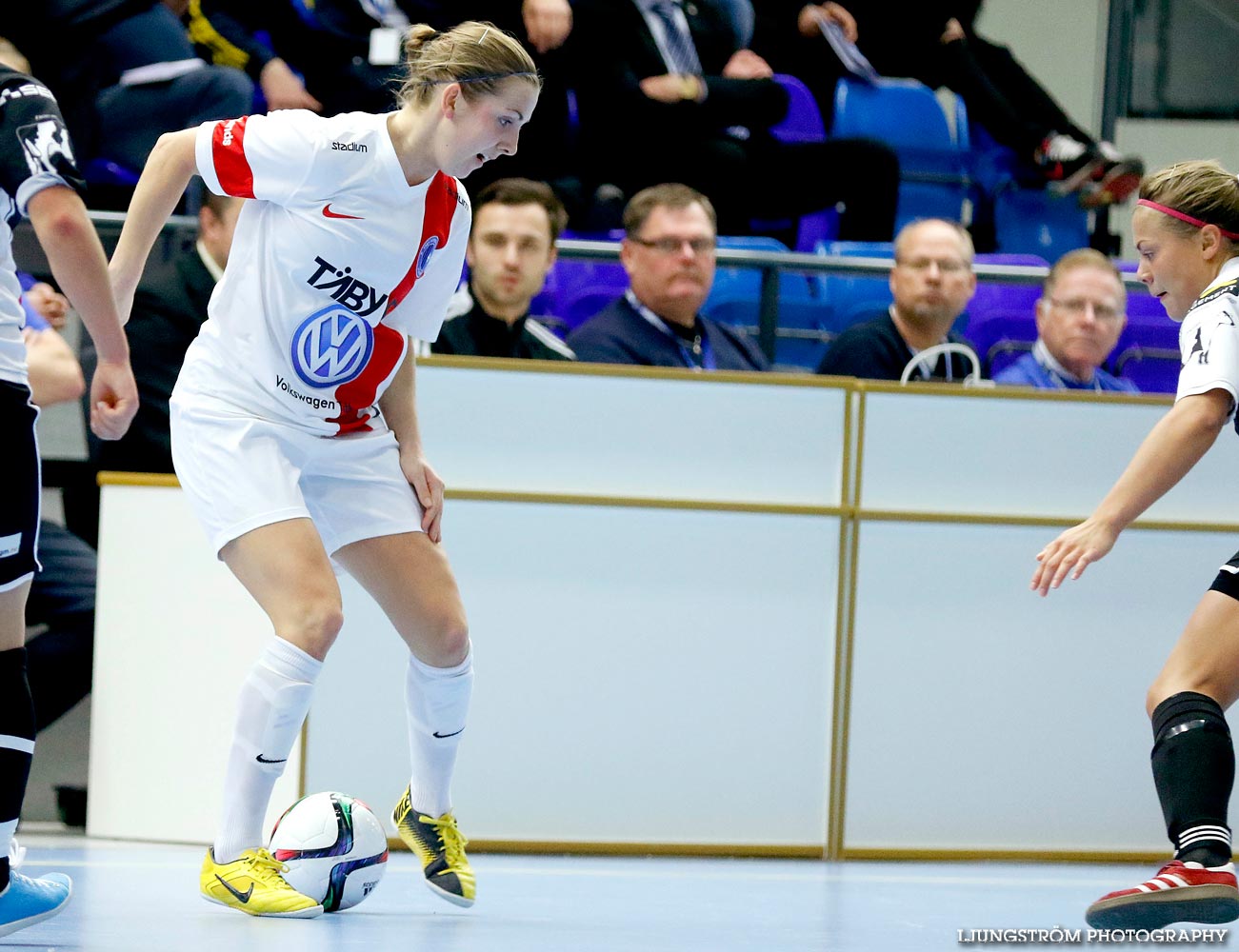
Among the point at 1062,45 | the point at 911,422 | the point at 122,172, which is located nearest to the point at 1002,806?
the point at 911,422

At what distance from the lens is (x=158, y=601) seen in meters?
4.21

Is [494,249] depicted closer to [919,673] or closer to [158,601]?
[158,601]

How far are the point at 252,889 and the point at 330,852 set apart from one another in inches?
8.5

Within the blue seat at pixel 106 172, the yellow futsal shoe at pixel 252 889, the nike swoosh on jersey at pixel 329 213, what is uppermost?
the blue seat at pixel 106 172

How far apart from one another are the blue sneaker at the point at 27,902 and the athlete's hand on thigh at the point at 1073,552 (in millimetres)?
1792

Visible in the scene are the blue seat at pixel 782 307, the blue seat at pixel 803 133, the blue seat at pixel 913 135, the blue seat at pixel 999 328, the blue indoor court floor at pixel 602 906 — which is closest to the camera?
the blue indoor court floor at pixel 602 906

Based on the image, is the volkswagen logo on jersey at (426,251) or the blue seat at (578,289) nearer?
the volkswagen logo on jersey at (426,251)

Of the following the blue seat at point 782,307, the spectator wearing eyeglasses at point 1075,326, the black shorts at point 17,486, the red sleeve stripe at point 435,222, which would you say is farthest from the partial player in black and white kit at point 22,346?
the blue seat at point 782,307

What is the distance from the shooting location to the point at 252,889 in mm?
2975

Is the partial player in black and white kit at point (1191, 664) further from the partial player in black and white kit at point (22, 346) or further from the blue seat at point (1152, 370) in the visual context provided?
the blue seat at point (1152, 370)

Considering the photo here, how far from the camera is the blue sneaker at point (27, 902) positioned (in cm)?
262

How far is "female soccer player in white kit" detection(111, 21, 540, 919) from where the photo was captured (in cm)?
295

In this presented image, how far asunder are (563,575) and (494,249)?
116 cm

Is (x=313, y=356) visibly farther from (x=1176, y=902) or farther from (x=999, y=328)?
(x=999, y=328)
